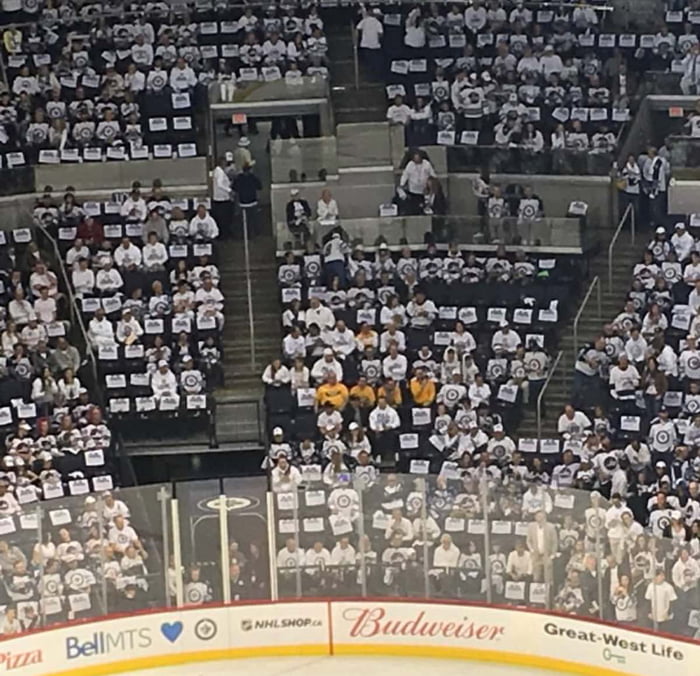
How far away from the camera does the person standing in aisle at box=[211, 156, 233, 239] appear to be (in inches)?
1070

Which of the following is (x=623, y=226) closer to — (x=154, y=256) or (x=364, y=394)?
(x=364, y=394)

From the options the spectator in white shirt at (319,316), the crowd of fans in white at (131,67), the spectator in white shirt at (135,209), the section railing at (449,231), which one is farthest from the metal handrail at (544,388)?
the crowd of fans in white at (131,67)

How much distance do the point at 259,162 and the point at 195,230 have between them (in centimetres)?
228

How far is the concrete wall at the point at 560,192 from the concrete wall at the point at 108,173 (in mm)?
3330

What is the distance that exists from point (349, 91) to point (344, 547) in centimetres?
1025

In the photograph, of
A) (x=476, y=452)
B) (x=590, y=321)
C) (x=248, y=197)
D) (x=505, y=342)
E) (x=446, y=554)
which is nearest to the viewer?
(x=446, y=554)

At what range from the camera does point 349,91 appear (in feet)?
95.7

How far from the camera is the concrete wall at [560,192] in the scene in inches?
1073

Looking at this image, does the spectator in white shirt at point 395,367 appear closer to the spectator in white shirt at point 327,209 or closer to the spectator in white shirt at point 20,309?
the spectator in white shirt at point 327,209

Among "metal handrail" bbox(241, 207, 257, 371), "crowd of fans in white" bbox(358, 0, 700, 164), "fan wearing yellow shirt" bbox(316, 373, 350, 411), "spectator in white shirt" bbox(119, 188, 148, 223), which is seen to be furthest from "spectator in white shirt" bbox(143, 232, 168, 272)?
"crowd of fans in white" bbox(358, 0, 700, 164)

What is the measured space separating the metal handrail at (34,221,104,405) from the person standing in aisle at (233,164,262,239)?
2339 millimetres

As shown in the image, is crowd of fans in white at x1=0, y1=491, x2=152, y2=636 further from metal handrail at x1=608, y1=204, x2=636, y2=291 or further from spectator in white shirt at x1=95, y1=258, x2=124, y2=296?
metal handrail at x1=608, y1=204, x2=636, y2=291

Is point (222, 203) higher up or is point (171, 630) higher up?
point (222, 203)

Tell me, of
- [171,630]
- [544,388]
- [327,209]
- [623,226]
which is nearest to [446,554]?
[171,630]
